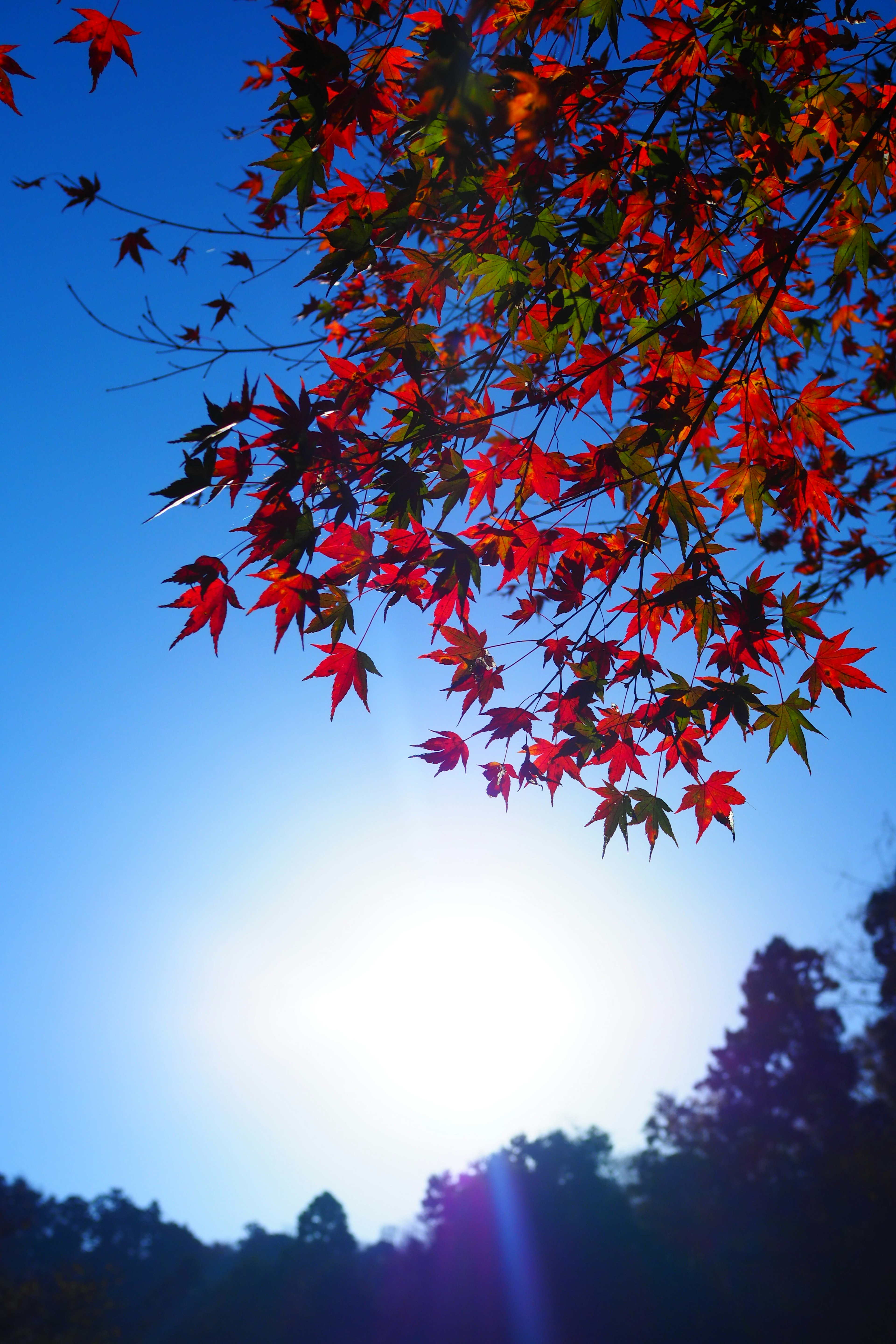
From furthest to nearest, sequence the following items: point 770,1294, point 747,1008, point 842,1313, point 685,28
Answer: point 747,1008 < point 770,1294 < point 842,1313 < point 685,28

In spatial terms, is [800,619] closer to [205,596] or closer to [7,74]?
[205,596]

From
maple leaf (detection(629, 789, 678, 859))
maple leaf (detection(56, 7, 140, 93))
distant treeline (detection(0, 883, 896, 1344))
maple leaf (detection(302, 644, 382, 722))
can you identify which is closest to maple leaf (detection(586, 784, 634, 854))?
maple leaf (detection(629, 789, 678, 859))

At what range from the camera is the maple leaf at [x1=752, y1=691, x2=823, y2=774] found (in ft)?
7.30

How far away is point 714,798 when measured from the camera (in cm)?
258

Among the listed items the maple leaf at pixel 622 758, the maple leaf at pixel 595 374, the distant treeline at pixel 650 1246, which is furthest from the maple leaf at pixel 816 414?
the distant treeline at pixel 650 1246

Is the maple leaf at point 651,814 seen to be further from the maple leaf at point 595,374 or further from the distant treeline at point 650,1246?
the distant treeline at point 650,1246

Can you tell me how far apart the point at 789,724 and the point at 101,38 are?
3.18m

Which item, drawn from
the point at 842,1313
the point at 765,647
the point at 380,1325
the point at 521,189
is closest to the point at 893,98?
the point at 521,189

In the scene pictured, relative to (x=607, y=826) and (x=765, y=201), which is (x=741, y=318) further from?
(x=607, y=826)

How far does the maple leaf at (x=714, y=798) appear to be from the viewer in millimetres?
2564

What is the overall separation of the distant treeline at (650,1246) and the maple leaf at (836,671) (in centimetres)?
2004

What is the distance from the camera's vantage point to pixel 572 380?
2.34 metres

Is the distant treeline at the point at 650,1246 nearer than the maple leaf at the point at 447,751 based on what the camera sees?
No

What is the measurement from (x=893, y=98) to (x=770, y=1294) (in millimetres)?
24241
